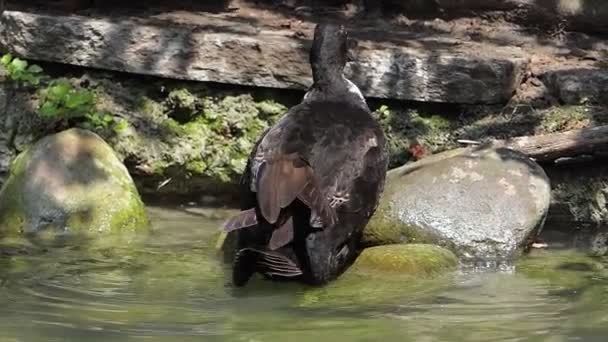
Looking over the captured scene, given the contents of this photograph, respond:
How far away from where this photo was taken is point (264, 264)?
6.56 meters

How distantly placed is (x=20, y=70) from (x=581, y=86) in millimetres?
3993

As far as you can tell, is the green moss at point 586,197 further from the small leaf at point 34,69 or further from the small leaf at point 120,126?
the small leaf at point 34,69

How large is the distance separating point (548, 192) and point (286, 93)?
2.12 meters

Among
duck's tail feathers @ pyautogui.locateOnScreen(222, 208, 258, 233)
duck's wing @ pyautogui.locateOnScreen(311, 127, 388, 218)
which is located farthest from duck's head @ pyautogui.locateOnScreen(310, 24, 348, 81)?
duck's tail feathers @ pyautogui.locateOnScreen(222, 208, 258, 233)

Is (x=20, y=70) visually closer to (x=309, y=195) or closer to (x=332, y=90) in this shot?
A: (x=332, y=90)

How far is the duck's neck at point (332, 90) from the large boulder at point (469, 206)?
64 centimetres

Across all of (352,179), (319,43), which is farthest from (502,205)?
(319,43)

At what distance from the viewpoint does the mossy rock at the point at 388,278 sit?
6.39 m

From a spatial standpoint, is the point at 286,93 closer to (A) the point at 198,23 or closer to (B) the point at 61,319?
(A) the point at 198,23

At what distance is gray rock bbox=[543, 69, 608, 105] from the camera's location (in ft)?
27.6

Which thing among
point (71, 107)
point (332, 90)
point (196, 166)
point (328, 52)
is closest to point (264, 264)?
point (332, 90)

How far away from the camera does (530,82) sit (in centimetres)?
866

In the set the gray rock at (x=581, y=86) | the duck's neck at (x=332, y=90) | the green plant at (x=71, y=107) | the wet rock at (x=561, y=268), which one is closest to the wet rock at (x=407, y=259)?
the wet rock at (x=561, y=268)

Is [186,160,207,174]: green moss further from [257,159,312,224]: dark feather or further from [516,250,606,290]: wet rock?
[516,250,606,290]: wet rock
